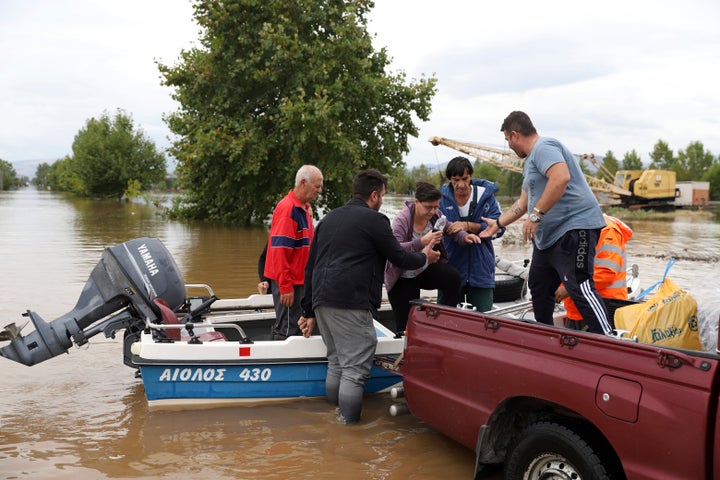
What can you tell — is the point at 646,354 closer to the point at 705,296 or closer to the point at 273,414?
the point at 705,296

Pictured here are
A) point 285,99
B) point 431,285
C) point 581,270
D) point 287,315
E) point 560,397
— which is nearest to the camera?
point 560,397

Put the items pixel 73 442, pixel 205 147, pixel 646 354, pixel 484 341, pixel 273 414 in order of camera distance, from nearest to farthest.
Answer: pixel 646 354, pixel 484 341, pixel 73 442, pixel 273 414, pixel 205 147

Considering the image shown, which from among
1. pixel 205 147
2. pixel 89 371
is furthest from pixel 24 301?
pixel 205 147

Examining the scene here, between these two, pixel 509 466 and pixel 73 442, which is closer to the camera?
pixel 509 466

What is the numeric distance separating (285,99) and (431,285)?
18.1m

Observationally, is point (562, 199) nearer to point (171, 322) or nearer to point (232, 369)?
point (232, 369)

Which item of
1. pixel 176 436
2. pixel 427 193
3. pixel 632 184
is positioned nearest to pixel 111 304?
pixel 176 436

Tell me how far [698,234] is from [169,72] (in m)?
26.2

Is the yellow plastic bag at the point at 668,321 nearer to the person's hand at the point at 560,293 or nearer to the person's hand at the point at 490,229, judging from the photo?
the person's hand at the point at 560,293

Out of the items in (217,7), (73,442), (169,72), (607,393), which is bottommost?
(73,442)

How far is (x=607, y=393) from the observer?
9.43 ft

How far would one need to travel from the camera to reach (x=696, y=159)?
96812 mm

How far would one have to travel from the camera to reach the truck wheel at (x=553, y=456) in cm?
294

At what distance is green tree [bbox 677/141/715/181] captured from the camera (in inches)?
3762
